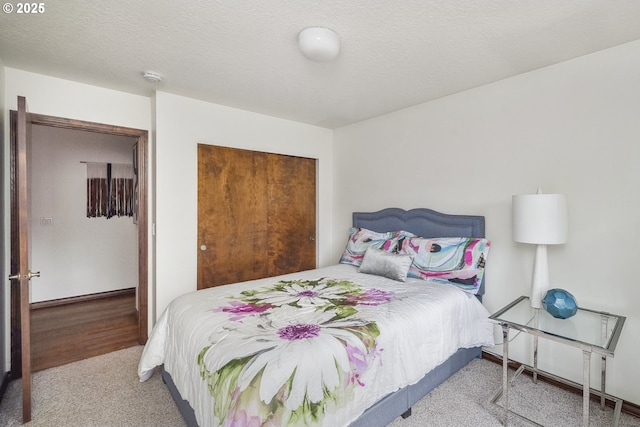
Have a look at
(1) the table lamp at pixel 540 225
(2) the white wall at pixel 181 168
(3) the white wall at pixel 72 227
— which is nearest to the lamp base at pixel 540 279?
(1) the table lamp at pixel 540 225

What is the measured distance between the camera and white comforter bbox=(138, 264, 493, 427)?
127 centimetres

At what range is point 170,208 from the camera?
291cm

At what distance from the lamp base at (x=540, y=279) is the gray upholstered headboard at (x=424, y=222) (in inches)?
21.4

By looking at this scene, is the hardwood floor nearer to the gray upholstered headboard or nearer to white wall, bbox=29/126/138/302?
Result: white wall, bbox=29/126/138/302

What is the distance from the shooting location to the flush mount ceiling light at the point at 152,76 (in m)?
2.46

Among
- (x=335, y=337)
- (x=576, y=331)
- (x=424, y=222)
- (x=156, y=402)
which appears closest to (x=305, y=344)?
(x=335, y=337)

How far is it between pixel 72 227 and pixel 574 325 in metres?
5.73

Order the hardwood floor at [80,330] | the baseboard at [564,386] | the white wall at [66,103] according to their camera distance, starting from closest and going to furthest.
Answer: the baseboard at [564,386] < the white wall at [66,103] < the hardwood floor at [80,330]

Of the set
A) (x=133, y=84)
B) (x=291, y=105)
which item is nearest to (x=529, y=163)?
(x=291, y=105)

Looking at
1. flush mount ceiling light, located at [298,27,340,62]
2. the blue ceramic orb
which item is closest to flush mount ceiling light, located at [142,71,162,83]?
flush mount ceiling light, located at [298,27,340,62]

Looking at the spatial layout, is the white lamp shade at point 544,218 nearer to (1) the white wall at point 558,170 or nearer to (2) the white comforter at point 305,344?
(1) the white wall at point 558,170

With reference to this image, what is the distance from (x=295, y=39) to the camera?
196 cm

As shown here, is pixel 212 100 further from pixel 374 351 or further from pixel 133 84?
pixel 374 351

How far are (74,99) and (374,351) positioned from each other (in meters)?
3.21
